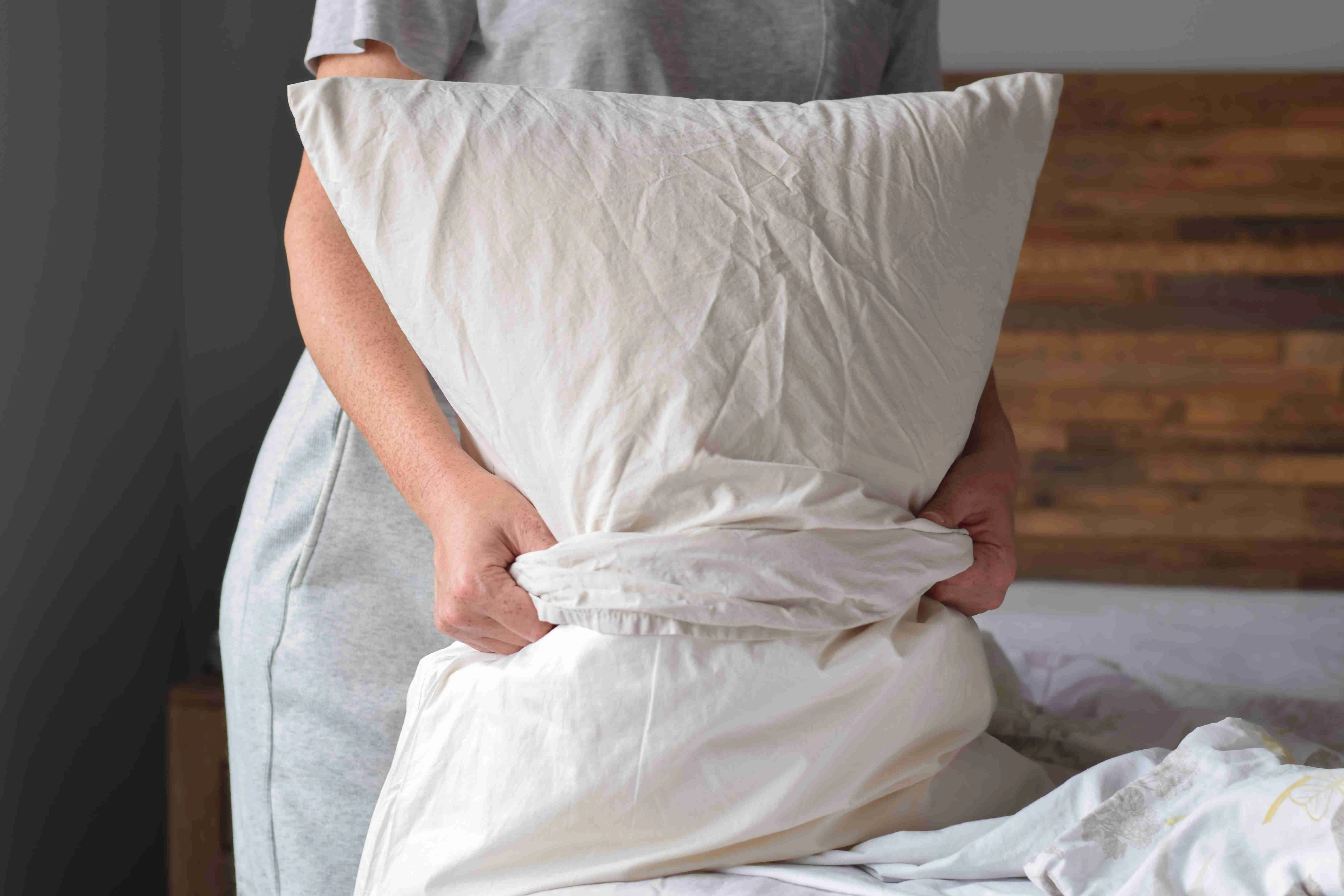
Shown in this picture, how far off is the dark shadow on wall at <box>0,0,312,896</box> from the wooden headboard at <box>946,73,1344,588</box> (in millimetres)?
1856

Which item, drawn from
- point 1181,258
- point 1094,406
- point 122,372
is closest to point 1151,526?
point 1094,406

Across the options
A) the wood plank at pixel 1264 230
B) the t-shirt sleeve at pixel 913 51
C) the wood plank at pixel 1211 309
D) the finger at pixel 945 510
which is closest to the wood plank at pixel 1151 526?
the wood plank at pixel 1211 309

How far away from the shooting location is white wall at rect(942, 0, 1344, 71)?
2.79 meters

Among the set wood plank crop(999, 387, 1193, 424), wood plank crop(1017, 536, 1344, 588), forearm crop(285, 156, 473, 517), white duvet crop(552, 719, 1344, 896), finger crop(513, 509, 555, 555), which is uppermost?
forearm crop(285, 156, 473, 517)

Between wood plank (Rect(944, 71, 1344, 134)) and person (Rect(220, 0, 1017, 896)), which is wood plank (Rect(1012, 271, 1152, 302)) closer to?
wood plank (Rect(944, 71, 1344, 134))

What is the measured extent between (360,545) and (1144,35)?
2.77 metres

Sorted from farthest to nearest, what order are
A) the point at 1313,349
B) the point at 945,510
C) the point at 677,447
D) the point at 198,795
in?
the point at 1313,349, the point at 198,795, the point at 945,510, the point at 677,447

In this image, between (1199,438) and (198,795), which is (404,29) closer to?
(198,795)

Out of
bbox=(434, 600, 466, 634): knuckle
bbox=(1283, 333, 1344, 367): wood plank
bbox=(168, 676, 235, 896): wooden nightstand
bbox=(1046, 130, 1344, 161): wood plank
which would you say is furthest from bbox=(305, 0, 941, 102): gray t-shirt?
bbox=(1283, 333, 1344, 367): wood plank

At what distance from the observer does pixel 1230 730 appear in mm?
584

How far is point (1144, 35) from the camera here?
2.80 m

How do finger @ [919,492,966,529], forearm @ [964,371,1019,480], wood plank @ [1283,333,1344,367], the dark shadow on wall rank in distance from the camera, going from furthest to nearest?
wood plank @ [1283,333,1344,367]
the dark shadow on wall
forearm @ [964,371,1019,480]
finger @ [919,492,966,529]

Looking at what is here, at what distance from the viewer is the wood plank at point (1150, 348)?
9.16 ft

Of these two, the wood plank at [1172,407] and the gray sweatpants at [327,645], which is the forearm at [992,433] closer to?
the gray sweatpants at [327,645]
